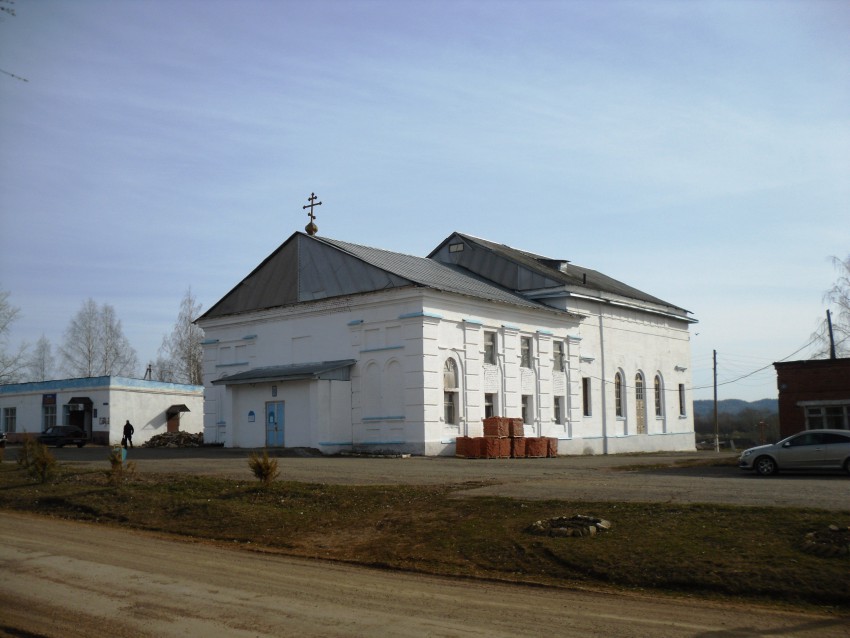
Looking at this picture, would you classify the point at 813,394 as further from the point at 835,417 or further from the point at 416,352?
the point at 416,352

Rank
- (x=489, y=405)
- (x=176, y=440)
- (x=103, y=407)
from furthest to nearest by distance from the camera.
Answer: (x=103, y=407) < (x=176, y=440) < (x=489, y=405)

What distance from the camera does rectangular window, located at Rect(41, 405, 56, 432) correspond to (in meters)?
55.5

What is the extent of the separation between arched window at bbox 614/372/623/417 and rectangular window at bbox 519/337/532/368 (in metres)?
8.89

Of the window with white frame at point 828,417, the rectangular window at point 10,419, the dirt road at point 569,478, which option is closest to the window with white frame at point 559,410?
the dirt road at point 569,478

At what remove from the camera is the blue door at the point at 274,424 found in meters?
35.5

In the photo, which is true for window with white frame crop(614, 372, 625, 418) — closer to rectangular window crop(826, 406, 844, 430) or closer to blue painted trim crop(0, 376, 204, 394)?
rectangular window crop(826, 406, 844, 430)

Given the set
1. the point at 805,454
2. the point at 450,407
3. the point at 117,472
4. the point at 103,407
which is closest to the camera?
the point at 117,472

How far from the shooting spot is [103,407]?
52281 millimetres

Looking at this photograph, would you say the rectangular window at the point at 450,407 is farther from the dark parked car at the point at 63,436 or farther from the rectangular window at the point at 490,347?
the dark parked car at the point at 63,436

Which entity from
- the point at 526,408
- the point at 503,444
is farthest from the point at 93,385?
the point at 503,444

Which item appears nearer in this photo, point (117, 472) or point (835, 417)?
point (117, 472)

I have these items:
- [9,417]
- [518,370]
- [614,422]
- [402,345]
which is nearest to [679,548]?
[402,345]

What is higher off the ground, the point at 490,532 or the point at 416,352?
the point at 416,352

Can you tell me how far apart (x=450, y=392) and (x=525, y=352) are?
649 centimetres
